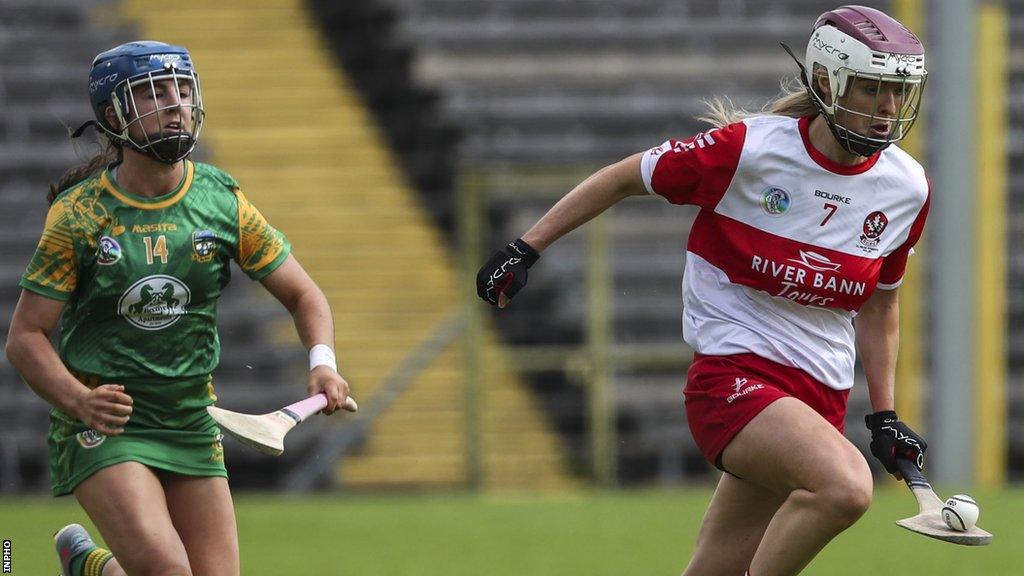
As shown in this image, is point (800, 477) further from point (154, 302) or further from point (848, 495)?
point (154, 302)

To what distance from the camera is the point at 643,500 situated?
399 inches

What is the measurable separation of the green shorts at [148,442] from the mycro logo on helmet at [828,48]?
5.99 ft

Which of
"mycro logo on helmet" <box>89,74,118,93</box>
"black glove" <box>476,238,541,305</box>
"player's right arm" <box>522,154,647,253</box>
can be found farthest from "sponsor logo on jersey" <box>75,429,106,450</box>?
"player's right arm" <box>522,154,647,253</box>

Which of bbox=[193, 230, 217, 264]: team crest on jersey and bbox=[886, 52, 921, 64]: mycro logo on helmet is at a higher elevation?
bbox=[886, 52, 921, 64]: mycro logo on helmet

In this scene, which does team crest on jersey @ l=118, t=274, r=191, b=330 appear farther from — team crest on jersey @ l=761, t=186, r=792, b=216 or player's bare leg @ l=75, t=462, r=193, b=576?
team crest on jersey @ l=761, t=186, r=792, b=216

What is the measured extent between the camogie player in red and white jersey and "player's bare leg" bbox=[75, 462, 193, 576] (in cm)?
99

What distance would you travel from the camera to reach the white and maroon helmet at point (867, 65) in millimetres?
4355

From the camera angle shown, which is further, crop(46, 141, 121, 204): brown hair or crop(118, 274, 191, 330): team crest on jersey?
crop(46, 141, 121, 204): brown hair

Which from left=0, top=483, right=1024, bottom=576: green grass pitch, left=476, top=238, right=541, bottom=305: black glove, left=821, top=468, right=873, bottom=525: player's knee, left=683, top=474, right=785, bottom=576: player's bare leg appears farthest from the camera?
left=0, top=483, right=1024, bottom=576: green grass pitch

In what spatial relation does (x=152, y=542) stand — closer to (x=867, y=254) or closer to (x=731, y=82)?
(x=867, y=254)

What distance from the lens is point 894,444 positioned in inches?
184

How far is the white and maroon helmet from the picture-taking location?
171 inches

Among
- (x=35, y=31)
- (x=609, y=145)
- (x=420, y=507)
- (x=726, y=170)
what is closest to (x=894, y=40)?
(x=726, y=170)

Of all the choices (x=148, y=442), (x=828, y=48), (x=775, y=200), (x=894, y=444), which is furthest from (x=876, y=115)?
(x=148, y=442)
